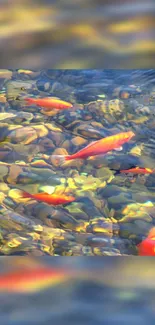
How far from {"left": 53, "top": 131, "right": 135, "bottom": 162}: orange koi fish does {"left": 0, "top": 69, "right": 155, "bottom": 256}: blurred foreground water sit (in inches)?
0.6

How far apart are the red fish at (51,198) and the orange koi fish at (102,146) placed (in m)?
0.12

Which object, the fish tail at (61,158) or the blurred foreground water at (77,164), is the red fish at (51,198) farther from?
the fish tail at (61,158)

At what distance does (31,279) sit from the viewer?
1.24 metres

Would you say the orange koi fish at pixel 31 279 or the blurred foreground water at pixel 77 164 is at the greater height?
the blurred foreground water at pixel 77 164

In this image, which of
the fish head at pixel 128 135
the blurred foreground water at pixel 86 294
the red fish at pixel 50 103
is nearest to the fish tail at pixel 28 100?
the red fish at pixel 50 103

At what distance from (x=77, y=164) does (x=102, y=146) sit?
0.09m

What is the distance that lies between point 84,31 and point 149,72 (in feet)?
0.85

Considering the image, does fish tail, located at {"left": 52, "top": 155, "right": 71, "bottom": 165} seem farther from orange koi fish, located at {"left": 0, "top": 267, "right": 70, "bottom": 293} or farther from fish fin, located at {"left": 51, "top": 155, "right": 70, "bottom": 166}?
orange koi fish, located at {"left": 0, "top": 267, "right": 70, "bottom": 293}

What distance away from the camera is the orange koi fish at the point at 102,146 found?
1460 millimetres

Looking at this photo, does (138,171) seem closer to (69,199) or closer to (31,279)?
(69,199)

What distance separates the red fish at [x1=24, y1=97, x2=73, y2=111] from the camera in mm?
1604

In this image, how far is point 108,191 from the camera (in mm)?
1374

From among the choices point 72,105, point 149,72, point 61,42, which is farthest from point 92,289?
point 61,42

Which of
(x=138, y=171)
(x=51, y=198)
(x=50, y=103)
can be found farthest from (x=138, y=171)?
(x=50, y=103)
